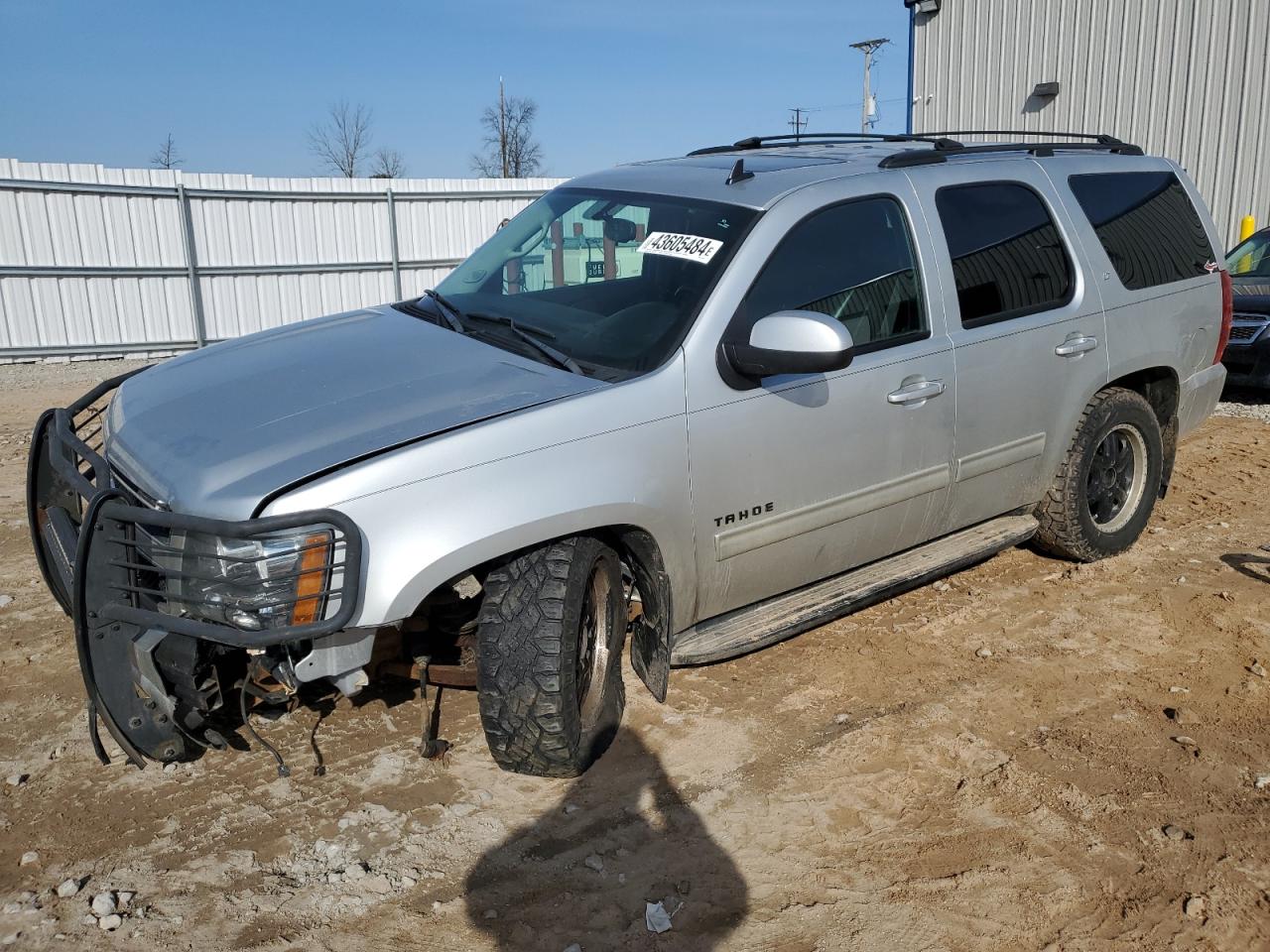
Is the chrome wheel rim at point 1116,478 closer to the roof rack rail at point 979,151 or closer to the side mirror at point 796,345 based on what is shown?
the roof rack rail at point 979,151

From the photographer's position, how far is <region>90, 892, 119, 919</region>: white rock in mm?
2840

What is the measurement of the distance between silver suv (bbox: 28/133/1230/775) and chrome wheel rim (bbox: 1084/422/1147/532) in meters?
0.04

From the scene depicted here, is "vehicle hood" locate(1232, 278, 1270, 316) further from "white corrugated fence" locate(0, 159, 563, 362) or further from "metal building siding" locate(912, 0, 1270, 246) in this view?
"white corrugated fence" locate(0, 159, 563, 362)

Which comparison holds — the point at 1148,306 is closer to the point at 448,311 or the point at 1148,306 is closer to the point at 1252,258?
the point at 448,311

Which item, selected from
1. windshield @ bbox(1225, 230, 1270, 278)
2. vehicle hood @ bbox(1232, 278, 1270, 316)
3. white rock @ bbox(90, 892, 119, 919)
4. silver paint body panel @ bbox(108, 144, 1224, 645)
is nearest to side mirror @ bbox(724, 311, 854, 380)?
silver paint body panel @ bbox(108, 144, 1224, 645)

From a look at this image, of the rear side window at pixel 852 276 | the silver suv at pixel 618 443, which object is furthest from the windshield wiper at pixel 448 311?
the rear side window at pixel 852 276

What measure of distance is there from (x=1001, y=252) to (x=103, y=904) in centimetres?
408

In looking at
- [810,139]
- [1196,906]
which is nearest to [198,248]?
[810,139]

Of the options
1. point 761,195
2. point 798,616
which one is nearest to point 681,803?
point 798,616

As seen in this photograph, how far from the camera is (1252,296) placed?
9641mm

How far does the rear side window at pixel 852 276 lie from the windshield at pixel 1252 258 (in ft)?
25.3

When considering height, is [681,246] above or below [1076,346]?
above

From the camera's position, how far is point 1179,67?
13.0 m

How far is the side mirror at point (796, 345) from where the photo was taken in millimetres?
3371
